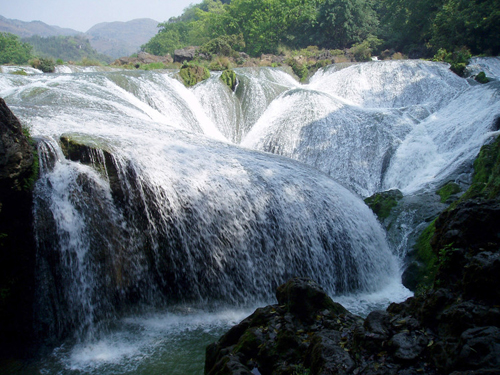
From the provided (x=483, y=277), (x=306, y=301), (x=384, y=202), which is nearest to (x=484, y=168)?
(x=384, y=202)

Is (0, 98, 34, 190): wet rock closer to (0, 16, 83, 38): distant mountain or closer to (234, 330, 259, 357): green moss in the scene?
(234, 330, 259, 357): green moss

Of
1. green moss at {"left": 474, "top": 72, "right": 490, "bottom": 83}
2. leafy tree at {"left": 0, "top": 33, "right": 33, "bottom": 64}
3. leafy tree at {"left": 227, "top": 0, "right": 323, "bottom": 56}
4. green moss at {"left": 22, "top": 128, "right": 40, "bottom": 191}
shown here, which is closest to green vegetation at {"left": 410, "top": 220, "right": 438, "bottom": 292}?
green moss at {"left": 22, "top": 128, "right": 40, "bottom": 191}

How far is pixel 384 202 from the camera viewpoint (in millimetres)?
7750

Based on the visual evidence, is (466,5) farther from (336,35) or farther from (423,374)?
(423,374)

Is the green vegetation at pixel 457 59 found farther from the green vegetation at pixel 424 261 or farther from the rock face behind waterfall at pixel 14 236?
the rock face behind waterfall at pixel 14 236

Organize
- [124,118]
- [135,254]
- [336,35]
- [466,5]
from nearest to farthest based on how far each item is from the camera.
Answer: [135,254] < [124,118] < [466,5] < [336,35]

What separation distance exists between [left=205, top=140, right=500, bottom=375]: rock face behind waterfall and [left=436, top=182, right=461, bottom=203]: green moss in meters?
3.62

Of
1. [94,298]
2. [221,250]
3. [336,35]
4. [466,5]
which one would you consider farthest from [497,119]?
[336,35]

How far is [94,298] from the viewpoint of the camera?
4.80 metres

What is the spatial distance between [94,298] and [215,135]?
8.39 metres

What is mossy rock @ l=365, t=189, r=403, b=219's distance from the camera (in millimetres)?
7535

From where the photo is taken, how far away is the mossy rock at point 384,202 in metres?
7.54

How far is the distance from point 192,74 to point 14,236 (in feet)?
38.7

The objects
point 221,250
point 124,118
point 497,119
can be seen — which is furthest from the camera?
point 497,119
